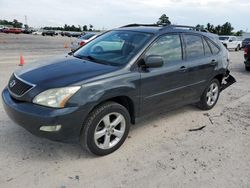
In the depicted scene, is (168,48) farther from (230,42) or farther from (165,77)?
(230,42)

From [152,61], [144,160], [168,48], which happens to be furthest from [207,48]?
[144,160]

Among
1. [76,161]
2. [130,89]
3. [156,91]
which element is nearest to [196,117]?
[156,91]

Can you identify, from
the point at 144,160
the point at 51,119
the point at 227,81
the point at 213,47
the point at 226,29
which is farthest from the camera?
the point at 226,29

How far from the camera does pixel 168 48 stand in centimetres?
456

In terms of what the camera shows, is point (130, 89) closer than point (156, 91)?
Yes

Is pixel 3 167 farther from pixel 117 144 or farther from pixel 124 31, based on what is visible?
pixel 124 31

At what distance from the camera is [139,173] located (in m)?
3.39

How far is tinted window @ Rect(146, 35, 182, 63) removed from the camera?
170 inches

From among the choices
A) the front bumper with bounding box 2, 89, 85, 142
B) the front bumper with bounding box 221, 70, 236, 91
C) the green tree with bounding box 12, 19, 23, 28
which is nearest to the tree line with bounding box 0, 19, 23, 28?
the green tree with bounding box 12, 19, 23, 28

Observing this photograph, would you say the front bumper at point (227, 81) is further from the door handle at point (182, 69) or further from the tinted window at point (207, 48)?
the door handle at point (182, 69)

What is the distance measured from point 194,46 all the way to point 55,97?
3018 millimetres

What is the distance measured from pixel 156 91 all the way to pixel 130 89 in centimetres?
60

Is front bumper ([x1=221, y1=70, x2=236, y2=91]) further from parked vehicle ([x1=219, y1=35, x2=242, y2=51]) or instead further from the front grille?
parked vehicle ([x1=219, y1=35, x2=242, y2=51])

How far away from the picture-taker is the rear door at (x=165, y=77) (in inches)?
164
